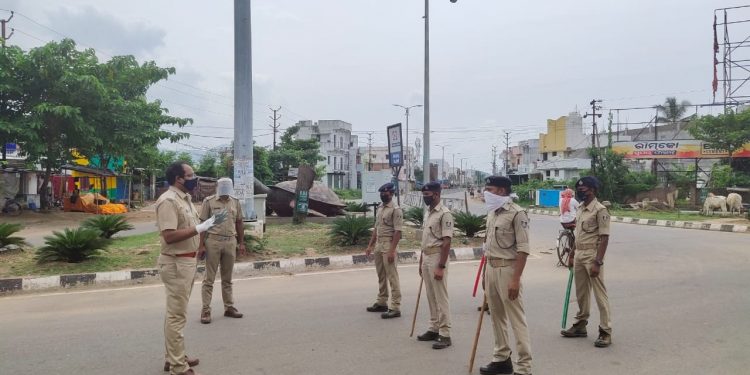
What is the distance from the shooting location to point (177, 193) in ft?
14.2

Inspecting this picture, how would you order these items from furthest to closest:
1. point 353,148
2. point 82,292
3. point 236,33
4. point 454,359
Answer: point 353,148 → point 236,33 → point 82,292 → point 454,359

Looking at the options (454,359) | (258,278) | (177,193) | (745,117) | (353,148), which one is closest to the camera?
(177,193)

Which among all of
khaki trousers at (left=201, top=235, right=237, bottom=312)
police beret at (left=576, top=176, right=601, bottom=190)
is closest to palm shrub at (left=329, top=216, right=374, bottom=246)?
khaki trousers at (left=201, top=235, right=237, bottom=312)

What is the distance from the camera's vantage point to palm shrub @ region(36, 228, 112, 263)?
8.74 m

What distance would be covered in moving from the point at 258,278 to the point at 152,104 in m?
15.8

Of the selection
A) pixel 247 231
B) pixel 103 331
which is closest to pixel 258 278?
pixel 247 231

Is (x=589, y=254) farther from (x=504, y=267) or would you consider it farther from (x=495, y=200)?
(x=495, y=200)

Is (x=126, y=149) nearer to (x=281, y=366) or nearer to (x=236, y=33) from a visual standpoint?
(x=236, y=33)

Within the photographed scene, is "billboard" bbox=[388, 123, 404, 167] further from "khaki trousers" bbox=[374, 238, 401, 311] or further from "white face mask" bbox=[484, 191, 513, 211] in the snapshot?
"white face mask" bbox=[484, 191, 513, 211]

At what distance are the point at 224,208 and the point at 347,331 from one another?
2153 millimetres

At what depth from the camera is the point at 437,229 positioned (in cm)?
534

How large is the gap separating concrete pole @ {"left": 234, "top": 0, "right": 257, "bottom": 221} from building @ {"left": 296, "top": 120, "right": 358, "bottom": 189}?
5615 cm

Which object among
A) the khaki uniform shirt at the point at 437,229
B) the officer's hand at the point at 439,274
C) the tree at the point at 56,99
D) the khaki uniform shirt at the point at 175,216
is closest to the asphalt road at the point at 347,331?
the officer's hand at the point at 439,274

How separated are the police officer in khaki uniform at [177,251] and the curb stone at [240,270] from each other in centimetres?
453
